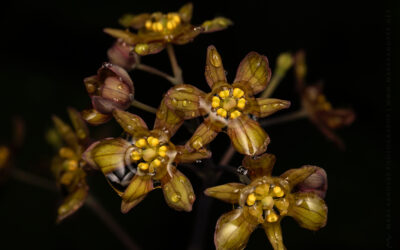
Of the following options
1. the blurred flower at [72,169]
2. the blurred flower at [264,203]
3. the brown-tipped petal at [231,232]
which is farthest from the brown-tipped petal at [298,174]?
the blurred flower at [72,169]

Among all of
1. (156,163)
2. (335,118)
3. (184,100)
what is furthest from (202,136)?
(335,118)

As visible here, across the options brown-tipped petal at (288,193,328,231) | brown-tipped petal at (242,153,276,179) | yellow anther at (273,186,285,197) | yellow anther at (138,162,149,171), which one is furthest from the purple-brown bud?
brown-tipped petal at (288,193,328,231)

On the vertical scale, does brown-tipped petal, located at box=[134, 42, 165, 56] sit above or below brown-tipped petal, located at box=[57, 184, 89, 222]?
above

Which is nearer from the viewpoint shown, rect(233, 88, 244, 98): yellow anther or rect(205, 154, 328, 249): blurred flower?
rect(205, 154, 328, 249): blurred flower

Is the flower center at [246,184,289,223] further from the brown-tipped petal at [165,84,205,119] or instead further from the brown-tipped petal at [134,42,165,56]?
the brown-tipped petal at [134,42,165,56]

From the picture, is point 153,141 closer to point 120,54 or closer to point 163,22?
point 120,54

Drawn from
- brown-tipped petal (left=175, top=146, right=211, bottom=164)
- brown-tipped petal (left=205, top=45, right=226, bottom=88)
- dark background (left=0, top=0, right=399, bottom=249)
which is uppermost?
brown-tipped petal (left=205, top=45, right=226, bottom=88)
